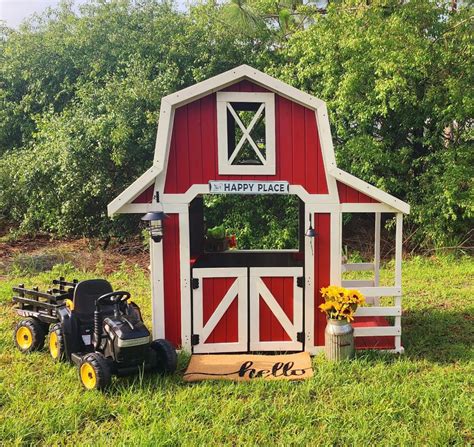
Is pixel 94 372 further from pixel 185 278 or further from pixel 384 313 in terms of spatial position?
pixel 384 313

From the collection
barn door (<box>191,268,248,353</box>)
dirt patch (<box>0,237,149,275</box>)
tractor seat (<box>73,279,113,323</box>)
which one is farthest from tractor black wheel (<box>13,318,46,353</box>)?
dirt patch (<box>0,237,149,275</box>)

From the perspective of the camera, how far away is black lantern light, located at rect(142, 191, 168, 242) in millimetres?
4832

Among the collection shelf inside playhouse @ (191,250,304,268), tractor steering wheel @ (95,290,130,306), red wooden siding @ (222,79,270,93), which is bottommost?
tractor steering wheel @ (95,290,130,306)

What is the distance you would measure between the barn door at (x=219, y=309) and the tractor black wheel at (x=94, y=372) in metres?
1.32

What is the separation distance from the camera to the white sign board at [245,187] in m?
5.17

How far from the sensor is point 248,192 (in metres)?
5.19

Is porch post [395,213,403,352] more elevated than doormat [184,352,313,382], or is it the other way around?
porch post [395,213,403,352]

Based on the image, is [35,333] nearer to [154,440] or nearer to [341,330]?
[154,440]

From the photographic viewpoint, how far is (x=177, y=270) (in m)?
5.23

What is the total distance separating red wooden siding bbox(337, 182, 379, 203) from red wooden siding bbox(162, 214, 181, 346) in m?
1.98

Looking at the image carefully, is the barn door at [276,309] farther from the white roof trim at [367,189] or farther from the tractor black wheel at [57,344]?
the tractor black wheel at [57,344]

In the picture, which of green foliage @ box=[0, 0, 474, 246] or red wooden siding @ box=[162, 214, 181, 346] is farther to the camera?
green foliage @ box=[0, 0, 474, 246]

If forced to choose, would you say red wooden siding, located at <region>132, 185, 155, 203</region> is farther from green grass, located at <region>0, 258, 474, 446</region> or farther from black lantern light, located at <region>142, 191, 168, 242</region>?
green grass, located at <region>0, 258, 474, 446</region>

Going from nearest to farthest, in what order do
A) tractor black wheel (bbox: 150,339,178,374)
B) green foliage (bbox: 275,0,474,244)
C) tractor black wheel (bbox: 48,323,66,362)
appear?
tractor black wheel (bbox: 150,339,178,374), tractor black wheel (bbox: 48,323,66,362), green foliage (bbox: 275,0,474,244)
